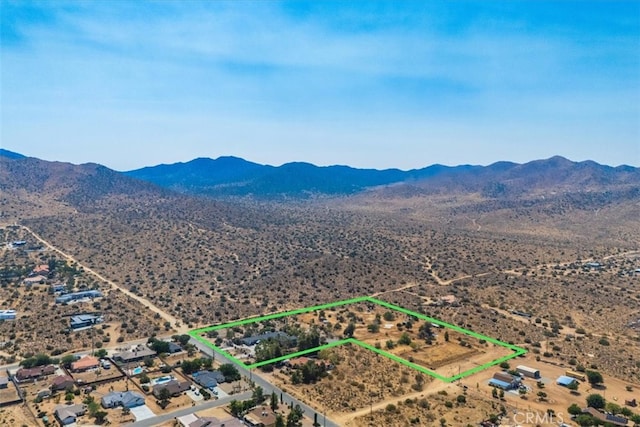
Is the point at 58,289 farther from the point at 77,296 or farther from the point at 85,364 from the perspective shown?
the point at 85,364

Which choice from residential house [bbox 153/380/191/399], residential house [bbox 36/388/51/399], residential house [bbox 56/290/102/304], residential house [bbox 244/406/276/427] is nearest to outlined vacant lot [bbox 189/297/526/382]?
residential house [bbox 153/380/191/399]

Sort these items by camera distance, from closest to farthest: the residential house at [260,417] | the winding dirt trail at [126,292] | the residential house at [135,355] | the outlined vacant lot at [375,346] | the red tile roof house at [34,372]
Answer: the residential house at [260,417], the red tile roof house at [34,372], the outlined vacant lot at [375,346], the residential house at [135,355], the winding dirt trail at [126,292]

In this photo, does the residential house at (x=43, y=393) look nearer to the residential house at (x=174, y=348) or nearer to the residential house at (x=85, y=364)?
the residential house at (x=85, y=364)

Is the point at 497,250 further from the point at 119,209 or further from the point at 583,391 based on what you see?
the point at 119,209

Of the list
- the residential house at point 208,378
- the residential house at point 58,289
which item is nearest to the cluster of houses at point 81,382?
the residential house at point 208,378

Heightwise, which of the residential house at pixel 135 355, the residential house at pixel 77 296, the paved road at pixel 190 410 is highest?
the residential house at pixel 77 296

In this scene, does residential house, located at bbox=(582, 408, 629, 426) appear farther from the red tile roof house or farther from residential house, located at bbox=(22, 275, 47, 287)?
residential house, located at bbox=(22, 275, 47, 287)

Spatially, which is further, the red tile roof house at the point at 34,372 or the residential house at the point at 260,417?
the red tile roof house at the point at 34,372

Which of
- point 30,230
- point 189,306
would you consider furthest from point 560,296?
point 30,230

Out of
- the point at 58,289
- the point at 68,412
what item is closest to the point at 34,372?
the point at 68,412
